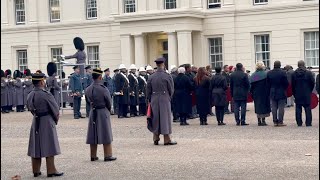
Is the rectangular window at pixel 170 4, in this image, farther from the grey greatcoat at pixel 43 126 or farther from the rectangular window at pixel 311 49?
the grey greatcoat at pixel 43 126

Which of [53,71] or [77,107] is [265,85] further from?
[53,71]

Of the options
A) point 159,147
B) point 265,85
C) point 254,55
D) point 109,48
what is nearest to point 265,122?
point 265,85

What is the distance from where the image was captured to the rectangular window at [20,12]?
5184 cm

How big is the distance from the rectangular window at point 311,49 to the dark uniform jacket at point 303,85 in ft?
68.0

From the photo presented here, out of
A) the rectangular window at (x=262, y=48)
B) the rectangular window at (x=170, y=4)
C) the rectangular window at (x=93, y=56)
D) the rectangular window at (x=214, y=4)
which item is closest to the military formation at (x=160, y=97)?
the rectangular window at (x=262, y=48)

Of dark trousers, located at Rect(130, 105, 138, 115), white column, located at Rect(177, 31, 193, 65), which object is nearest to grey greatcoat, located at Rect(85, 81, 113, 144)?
dark trousers, located at Rect(130, 105, 138, 115)

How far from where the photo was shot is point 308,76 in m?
20.8

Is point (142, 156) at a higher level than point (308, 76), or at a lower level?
lower

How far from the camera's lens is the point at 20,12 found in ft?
171

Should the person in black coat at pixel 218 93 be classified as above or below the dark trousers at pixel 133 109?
above

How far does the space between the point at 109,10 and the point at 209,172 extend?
35858mm

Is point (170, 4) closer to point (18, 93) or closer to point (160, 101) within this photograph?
point (18, 93)

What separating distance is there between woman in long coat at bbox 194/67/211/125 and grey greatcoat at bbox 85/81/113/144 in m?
7.80

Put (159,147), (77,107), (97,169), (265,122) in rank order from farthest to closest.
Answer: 1. (77,107)
2. (265,122)
3. (159,147)
4. (97,169)
